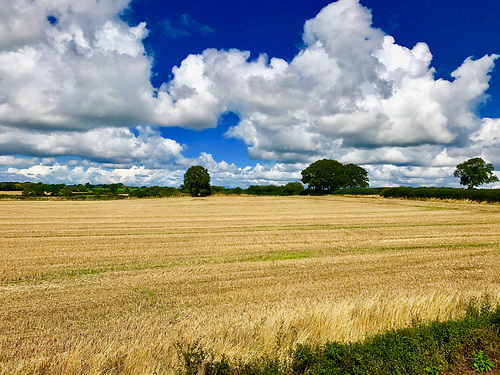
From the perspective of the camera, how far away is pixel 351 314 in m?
7.59

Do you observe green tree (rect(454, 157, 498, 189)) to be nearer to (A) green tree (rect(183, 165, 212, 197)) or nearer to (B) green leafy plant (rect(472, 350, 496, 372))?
(A) green tree (rect(183, 165, 212, 197))

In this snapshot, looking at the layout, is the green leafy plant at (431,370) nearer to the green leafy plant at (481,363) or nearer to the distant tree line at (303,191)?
the green leafy plant at (481,363)

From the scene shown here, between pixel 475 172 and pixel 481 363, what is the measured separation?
9445 centimetres

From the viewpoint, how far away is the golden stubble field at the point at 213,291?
20.0 ft

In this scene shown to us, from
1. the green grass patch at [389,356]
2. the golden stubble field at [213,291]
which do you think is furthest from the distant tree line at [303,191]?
the green grass patch at [389,356]

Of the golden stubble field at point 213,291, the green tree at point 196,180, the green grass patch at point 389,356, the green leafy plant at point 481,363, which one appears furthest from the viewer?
the green tree at point 196,180

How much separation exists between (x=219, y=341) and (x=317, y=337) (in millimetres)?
2070

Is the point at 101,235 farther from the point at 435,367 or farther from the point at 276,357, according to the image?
the point at 435,367

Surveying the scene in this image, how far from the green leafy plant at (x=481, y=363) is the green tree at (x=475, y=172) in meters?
92.7

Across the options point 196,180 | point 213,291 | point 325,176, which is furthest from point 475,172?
point 213,291

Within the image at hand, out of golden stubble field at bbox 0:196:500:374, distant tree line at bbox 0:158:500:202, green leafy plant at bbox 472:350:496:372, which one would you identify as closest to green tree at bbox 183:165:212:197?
distant tree line at bbox 0:158:500:202

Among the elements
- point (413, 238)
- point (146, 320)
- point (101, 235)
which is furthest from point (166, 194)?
point (146, 320)

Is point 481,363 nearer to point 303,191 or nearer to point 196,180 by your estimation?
point 196,180

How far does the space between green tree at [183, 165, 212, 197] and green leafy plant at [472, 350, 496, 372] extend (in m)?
87.6
